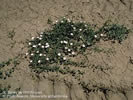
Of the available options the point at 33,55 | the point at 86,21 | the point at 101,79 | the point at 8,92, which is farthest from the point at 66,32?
the point at 8,92

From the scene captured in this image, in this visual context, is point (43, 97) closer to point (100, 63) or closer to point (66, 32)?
point (100, 63)

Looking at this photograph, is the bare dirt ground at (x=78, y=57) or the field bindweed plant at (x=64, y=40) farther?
the field bindweed plant at (x=64, y=40)

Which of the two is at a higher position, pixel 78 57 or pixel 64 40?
pixel 64 40

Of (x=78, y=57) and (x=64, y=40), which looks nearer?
(x=78, y=57)

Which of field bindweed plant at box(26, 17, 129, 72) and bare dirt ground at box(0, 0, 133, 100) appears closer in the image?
bare dirt ground at box(0, 0, 133, 100)
